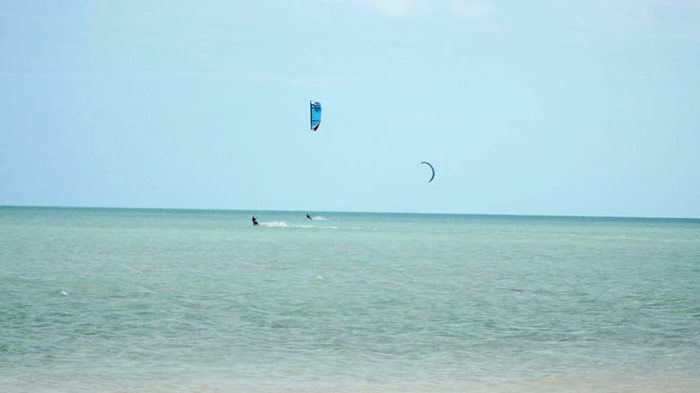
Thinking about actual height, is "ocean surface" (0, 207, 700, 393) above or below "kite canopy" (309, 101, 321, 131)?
below

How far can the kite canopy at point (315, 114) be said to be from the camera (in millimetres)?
39062

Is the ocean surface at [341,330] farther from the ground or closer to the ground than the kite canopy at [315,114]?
closer to the ground

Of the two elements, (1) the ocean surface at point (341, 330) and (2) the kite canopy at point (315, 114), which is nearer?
(1) the ocean surface at point (341, 330)

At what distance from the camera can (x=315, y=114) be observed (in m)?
39.4

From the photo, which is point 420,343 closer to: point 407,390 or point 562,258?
point 407,390

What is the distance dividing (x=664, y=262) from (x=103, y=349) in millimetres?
35403

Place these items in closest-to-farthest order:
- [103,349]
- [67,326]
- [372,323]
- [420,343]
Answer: [103,349]
[420,343]
[67,326]
[372,323]

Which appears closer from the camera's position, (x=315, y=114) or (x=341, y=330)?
(x=341, y=330)

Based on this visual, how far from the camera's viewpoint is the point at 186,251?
48.2m

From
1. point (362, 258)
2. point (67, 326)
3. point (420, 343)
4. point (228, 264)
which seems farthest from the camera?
point (362, 258)

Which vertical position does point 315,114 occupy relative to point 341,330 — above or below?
above

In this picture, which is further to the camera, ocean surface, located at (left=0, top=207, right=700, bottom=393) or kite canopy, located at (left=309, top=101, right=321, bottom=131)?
kite canopy, located at (left=309, top=101, right=321, bottom=131)

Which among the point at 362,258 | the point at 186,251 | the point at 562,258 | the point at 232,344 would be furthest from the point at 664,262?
the point at 232,344

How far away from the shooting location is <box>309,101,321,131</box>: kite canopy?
39062 millimetres
